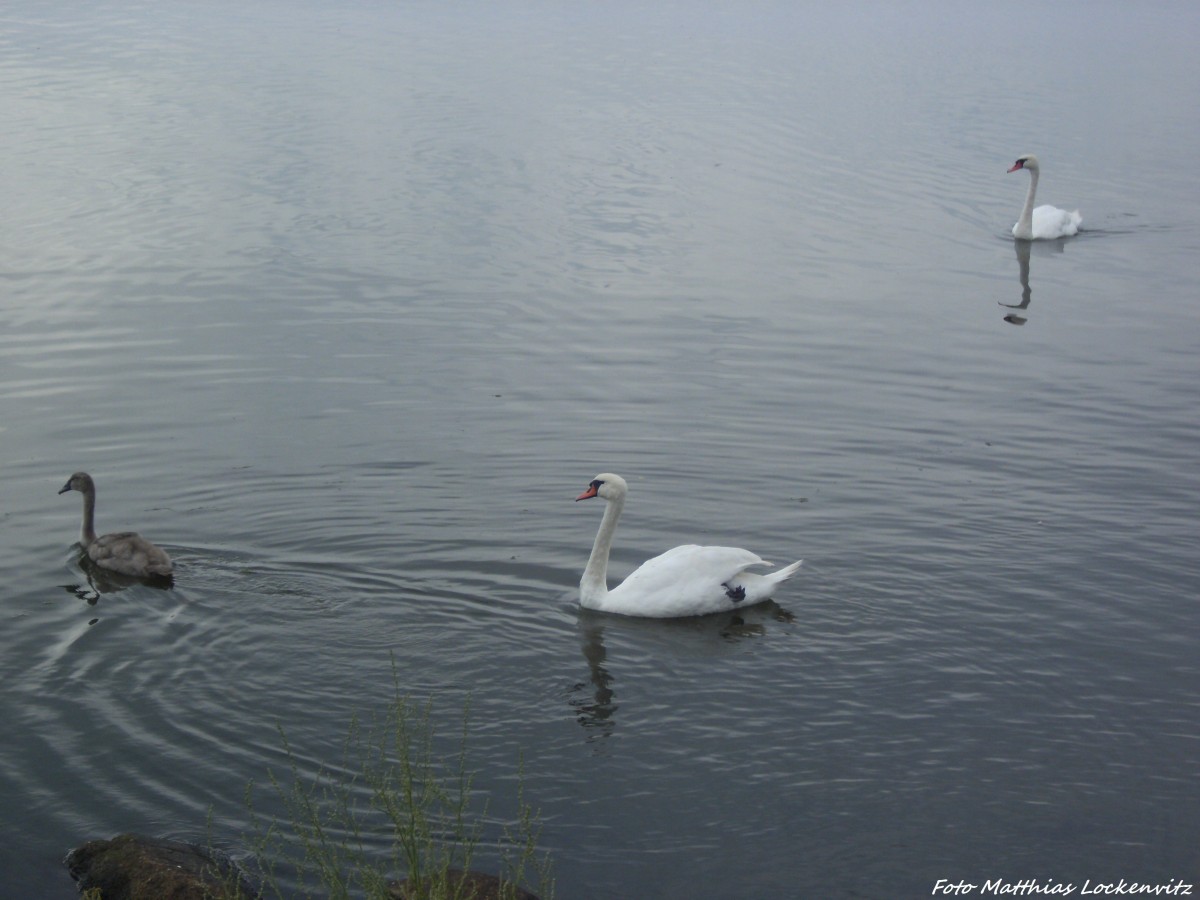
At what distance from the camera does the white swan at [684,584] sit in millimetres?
10609

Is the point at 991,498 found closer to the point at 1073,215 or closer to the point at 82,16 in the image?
the point at 1073,215

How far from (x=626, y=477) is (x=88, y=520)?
4.71 metres

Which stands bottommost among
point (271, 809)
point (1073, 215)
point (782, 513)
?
point (271, 809)

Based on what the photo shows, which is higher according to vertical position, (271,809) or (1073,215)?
(1073,215)

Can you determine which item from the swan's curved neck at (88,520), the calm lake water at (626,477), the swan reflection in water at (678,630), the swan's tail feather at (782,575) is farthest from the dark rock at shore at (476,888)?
the swan's curved neck at (88,520)

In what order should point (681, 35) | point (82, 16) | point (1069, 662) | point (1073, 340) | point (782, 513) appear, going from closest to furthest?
1. point (1069, 662)
2. point (782, 513)
3. point (1073, 340)
4. point (82, 16)
5. point (681, 35)

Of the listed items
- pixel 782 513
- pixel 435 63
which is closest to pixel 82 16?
pixel 435 63

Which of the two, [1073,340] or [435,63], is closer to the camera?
[1073,340]

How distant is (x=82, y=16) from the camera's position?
56219 millimetres

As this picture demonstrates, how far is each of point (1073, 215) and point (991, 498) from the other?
47.1 ft

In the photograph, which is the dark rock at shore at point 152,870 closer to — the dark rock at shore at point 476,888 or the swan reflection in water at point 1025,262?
the dark rock at shore at point 476,888

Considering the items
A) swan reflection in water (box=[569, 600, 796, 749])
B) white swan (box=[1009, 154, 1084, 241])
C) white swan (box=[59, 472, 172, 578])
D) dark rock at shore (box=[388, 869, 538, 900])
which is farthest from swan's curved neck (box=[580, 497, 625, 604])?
white swan (box=[1009, 154, 1084, 241])

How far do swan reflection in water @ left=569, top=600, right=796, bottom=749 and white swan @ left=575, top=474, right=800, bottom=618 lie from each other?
0.23 ft

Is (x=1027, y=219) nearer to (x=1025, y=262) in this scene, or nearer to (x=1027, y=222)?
(x=1027, y=222)
